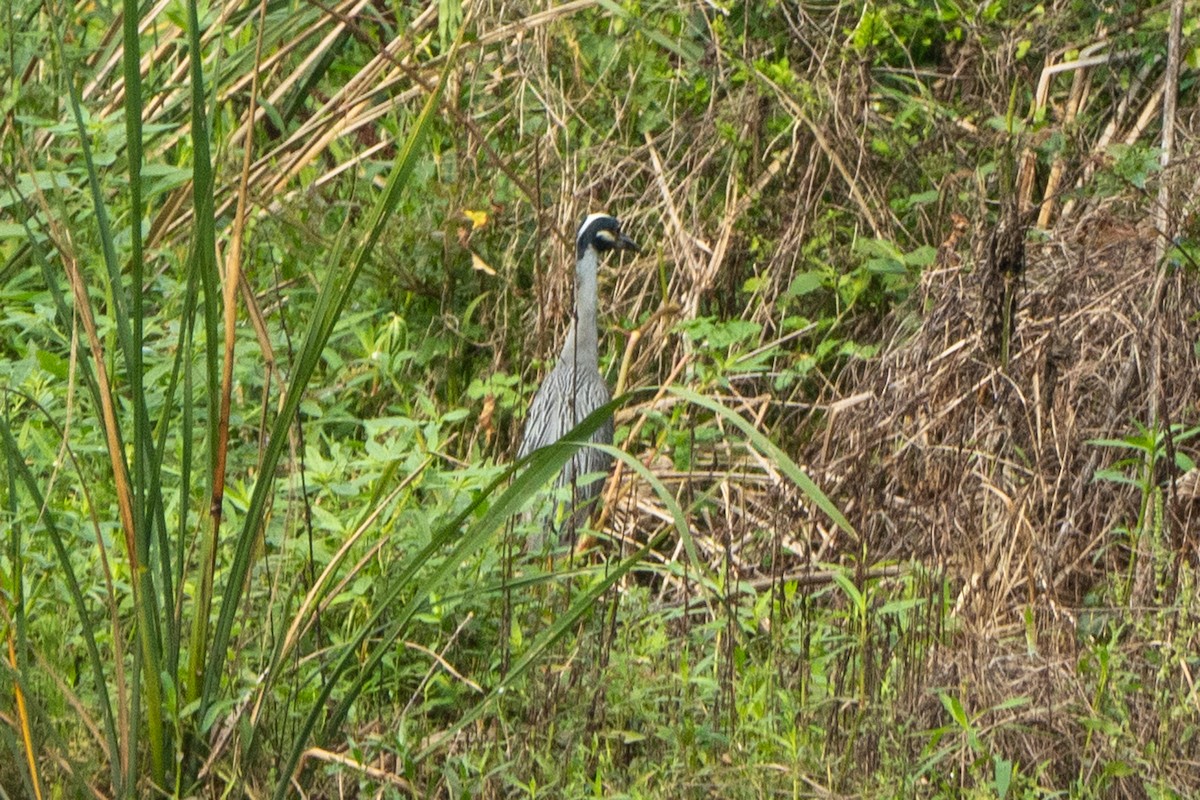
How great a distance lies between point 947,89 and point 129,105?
4155 millimetres

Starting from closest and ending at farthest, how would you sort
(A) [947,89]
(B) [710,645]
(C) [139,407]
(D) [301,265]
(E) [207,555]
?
(C) [139,407], (E) [207,555], (B) [710,645], (D) [301,265], (A) [947,89]

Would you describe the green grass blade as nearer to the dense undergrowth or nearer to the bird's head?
the dense undergrowth

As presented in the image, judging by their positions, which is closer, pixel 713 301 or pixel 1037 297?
pixel 1037 297

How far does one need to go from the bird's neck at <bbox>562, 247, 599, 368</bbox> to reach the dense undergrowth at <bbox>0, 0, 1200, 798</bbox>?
3.1 inches

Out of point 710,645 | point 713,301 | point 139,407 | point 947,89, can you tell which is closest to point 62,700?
point 139,407

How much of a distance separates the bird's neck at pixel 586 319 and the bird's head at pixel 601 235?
0.03 m

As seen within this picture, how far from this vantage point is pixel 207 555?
2.43m

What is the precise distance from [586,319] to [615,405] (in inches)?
128

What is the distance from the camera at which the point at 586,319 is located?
5.41 m

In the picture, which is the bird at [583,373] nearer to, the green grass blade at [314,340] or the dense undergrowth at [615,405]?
the dense undergrowth at [615,405]

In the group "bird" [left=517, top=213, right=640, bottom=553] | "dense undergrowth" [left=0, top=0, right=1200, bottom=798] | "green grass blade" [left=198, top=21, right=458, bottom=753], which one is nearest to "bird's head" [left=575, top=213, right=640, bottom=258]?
"bird" [left=517, top=213, right=640, bottom=553]

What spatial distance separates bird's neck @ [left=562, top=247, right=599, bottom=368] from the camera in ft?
17.5

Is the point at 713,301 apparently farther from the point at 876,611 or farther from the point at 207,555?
the point at 207,555

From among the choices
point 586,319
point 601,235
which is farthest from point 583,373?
point 601,235
